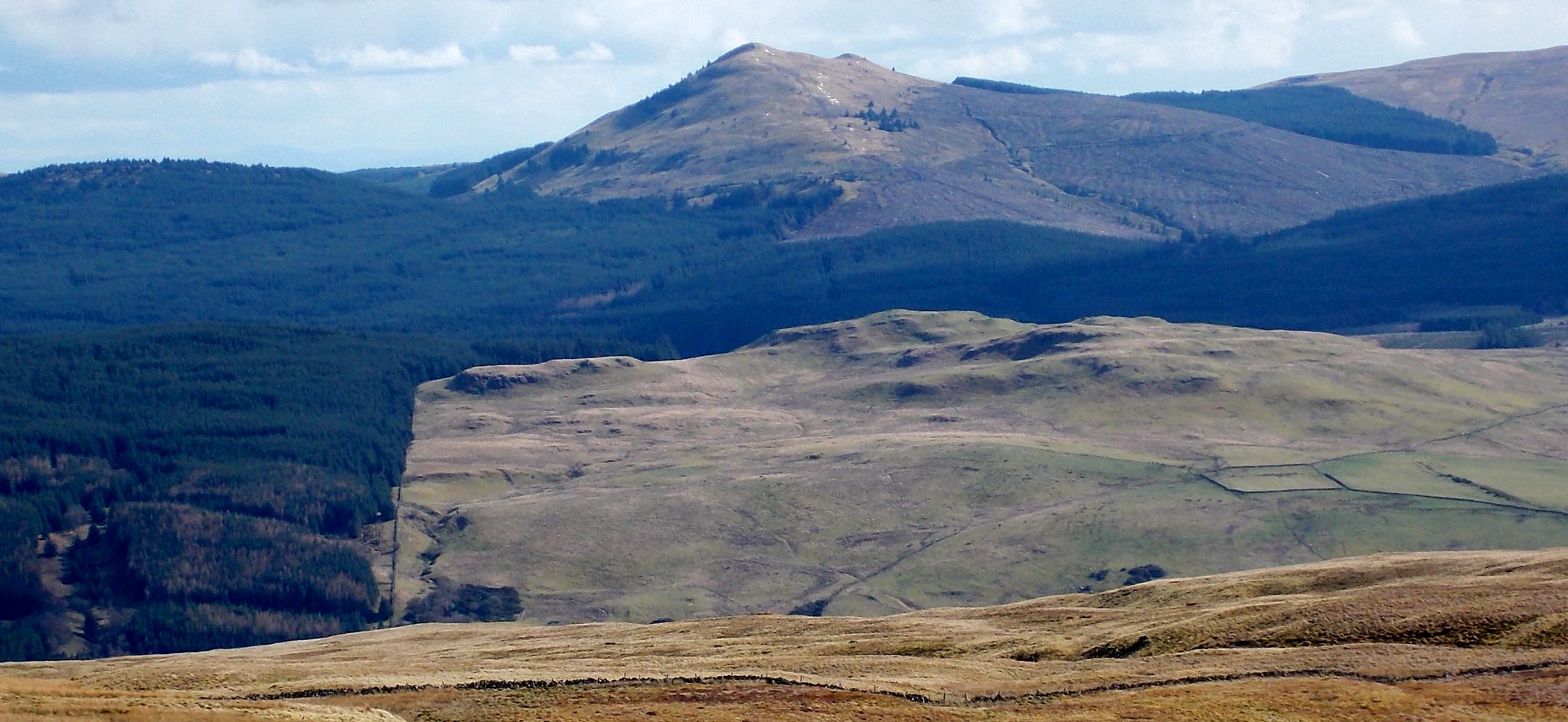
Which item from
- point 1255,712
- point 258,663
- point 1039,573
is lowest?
point 1039,573

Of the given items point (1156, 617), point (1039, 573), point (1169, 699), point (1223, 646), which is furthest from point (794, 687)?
point (1039, 573)

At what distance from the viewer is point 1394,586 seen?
88.2 metres

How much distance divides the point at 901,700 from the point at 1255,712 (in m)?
14.6

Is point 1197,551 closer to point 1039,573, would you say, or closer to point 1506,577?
point 1039,573

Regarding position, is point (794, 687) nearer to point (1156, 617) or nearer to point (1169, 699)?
point (1169, 699)

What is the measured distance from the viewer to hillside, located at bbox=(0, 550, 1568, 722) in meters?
67.3

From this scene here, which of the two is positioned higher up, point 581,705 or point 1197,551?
point 581,705

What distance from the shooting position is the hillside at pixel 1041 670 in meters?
67.3

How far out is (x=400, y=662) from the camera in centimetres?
9700

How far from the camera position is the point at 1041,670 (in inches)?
3167

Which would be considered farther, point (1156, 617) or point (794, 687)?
point (1156, 617)

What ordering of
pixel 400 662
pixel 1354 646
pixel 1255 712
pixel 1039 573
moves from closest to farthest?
pixel 1255 712
pixel 1354 646
pixel 400 662
pixel 1039 573

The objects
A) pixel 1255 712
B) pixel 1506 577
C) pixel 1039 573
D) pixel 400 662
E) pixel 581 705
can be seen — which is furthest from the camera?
pixel 1039 573

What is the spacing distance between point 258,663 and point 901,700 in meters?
44.5
